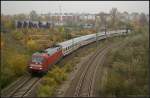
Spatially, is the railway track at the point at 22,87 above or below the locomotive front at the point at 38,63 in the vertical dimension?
below

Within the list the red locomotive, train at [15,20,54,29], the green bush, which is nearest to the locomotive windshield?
the red locomotive

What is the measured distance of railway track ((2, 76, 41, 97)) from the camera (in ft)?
69.1

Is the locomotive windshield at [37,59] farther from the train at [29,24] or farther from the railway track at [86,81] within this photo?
the train at [29,24]

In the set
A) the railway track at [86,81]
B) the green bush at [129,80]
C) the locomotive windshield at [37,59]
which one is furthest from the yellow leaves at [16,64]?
the green bush at [129,80]

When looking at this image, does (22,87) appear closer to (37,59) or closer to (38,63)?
(38,63)

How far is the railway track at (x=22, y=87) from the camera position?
21.1 metres

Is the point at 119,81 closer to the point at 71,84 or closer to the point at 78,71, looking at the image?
the point at 71,84

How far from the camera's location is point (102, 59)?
37281mm

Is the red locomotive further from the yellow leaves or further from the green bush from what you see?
the green bush

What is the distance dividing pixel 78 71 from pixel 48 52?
4255mm

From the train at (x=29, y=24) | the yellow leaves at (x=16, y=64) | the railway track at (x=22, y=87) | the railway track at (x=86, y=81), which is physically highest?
the train at (x=29, y=24)

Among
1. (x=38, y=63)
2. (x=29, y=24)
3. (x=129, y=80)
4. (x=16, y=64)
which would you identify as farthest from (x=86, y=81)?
(x=29, y=24)

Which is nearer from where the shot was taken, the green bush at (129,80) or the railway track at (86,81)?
the green bush at (129,80)

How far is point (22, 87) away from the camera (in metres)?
23.1
